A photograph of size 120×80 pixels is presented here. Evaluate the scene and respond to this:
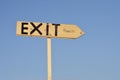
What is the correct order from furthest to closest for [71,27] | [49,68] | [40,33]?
[71,27]
[40,33]
[49,68]

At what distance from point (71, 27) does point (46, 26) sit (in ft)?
2.85

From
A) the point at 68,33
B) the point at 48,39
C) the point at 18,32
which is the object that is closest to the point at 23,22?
the point at 18,32

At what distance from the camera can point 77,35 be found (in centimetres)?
729

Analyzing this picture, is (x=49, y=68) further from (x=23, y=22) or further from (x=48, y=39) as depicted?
(x=23, y=22)

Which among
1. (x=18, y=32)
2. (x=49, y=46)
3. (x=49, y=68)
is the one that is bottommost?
(x=49, y=68)

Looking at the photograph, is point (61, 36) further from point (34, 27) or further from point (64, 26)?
point (34, 27)

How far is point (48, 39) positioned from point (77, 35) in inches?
41.2

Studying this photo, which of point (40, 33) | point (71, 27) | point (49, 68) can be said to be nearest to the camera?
point (49, 68)

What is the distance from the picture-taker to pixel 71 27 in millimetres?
7234

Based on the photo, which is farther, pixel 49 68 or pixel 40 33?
pixel 40 33

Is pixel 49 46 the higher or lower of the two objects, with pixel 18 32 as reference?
lower

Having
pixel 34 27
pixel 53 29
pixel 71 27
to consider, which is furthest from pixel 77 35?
pixel 34 27

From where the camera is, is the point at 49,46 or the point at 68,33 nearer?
the point at 49,46

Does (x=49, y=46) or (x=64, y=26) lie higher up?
(x=64, y=26)
